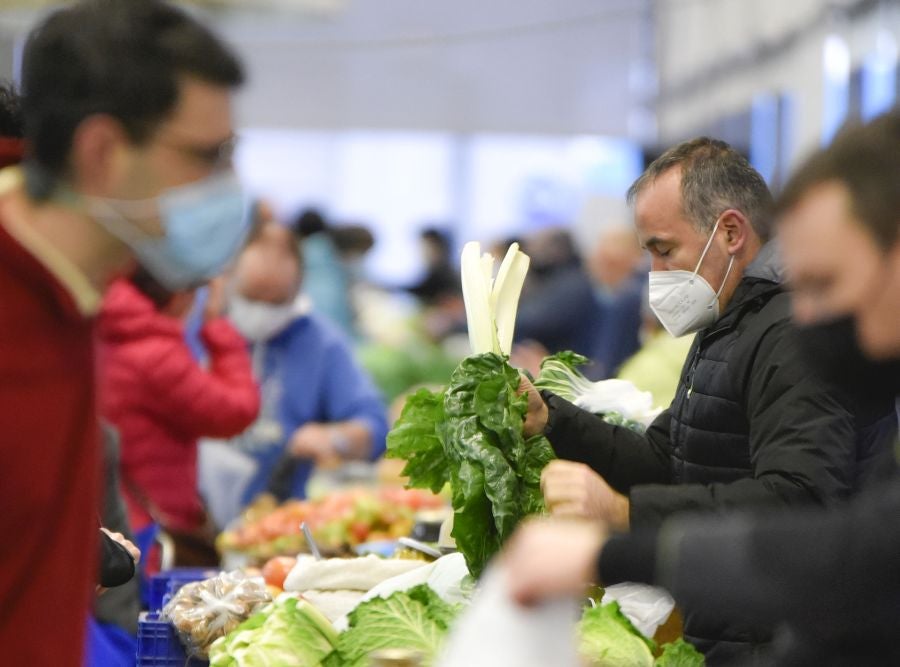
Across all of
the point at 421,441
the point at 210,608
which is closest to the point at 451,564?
the point at 421,441

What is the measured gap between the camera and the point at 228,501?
6.42 metres

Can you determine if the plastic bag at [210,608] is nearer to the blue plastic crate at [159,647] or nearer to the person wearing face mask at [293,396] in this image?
the blue plastic crate at [159,647]

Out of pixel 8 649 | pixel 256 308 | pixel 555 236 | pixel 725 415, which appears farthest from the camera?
pixel 555 236

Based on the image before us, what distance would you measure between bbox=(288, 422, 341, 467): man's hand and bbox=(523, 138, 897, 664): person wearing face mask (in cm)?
319

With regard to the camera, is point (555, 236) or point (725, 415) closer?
point (725, 415)

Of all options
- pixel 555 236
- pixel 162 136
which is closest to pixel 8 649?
pixel 162 136

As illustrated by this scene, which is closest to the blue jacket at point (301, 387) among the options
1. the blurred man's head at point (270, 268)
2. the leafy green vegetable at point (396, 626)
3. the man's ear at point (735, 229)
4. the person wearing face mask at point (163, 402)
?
the blurred man's head at point (270, 268)

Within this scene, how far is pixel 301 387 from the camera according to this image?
6.46 m

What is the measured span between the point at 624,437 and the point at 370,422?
3.34m

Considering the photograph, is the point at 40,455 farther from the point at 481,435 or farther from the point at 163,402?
the point at 163,402

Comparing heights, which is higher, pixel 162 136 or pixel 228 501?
pixel 162 136

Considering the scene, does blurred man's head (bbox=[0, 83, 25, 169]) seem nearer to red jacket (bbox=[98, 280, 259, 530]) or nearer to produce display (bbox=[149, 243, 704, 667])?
produce display (bbox=[149, 243, 704, 667])

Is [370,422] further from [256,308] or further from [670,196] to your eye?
[670,196]

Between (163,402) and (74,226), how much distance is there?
372cm
